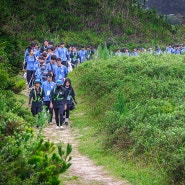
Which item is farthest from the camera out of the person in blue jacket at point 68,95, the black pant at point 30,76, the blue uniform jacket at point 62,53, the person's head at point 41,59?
the blue uniform jacket at point 62,53

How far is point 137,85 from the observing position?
44.2 feet

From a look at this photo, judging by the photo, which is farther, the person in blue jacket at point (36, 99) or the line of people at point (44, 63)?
the line of people at point (44, 63)

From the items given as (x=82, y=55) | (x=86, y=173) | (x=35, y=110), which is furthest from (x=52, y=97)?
(x=82, y=55)

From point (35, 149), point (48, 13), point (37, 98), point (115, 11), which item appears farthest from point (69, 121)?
point (115, 11)

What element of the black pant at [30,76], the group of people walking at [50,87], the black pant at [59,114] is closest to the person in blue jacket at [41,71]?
the group of people walking at [50,87]

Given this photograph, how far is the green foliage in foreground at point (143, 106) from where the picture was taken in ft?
26.8

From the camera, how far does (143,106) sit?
1105 cm

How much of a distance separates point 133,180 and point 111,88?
22.1ft

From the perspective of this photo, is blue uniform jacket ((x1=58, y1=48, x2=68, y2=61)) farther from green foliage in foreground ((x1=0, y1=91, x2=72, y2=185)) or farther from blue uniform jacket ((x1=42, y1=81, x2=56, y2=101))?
green foliage in foreground ((x1=0, y1=91, x2=72, y2=185))

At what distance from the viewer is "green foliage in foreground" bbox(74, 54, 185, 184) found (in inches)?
322

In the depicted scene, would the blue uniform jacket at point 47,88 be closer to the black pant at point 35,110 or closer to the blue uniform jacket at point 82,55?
the black pant at point 35,110

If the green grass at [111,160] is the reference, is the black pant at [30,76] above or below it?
above

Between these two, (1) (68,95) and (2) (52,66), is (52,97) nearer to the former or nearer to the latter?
(1) (68,95)

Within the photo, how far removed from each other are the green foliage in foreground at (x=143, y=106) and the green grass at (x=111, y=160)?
155 mm
